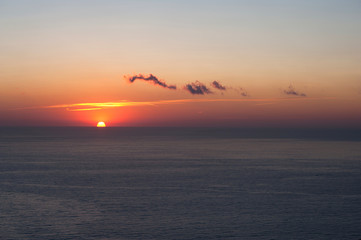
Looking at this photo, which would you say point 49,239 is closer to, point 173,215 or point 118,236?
point 118,236

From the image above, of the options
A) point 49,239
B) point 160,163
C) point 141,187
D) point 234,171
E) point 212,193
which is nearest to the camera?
point 49,239

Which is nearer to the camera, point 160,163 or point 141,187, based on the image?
point 141,187

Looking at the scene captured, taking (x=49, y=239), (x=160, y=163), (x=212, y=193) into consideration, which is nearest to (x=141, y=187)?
(x=212, y=193)

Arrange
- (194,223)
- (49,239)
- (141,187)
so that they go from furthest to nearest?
(141,187) → (194,223) → (49,239)

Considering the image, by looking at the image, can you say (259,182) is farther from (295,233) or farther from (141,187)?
(295,233)

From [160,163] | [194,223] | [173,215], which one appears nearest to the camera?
[194,223]

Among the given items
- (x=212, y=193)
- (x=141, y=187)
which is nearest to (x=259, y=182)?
(x=212, y=193)

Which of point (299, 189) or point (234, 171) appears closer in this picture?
point (299, 189)

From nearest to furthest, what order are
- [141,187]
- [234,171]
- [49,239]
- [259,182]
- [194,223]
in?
1. [49,239]
2. [194,223]
3. [141,187]
4. [259,182]
5. [234,171]

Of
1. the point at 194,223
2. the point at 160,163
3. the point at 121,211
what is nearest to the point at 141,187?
the point at 121,211
